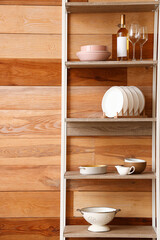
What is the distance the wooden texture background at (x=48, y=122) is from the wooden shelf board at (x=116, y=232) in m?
0.11

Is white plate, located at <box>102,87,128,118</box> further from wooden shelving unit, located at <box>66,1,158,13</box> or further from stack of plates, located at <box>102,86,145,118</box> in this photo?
wooden shelving unit, located at <box>66,1,158,13</box>

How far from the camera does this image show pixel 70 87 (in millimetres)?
2459

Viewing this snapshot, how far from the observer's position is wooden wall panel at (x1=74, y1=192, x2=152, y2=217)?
2.43 meters

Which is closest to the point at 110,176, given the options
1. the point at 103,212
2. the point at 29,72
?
the point at 103,212

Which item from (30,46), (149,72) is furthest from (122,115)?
(30,46)

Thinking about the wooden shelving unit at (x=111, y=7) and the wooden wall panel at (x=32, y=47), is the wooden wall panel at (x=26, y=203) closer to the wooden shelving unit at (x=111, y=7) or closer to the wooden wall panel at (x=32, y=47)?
the wooden wall panel at (x=32, y=47)

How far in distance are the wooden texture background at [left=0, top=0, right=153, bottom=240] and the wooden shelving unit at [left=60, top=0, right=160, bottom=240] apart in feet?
0.16

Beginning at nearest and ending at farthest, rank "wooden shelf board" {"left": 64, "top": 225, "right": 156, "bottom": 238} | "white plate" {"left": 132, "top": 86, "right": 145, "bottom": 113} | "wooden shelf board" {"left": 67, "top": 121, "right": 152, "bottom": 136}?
"wooden shelf board" {"left": 64, "top": 225, "right": 156, "bottom": 238}
"white plate" {"left": 132, "top": 86, "right": 145, "bottom": 113}
"wooden shelf board" {"left": 67, "top": 121, "right": 152, "bottom": 136}

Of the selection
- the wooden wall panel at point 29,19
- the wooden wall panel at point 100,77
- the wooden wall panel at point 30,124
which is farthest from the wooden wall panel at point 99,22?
the wooden wall panel at point 30,124

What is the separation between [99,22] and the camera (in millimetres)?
2453

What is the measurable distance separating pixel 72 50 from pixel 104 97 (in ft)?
1.25

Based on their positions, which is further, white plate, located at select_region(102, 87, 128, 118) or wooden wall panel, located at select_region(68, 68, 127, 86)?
wooden wall panel, located at select_region(68, 68, 127, 86)

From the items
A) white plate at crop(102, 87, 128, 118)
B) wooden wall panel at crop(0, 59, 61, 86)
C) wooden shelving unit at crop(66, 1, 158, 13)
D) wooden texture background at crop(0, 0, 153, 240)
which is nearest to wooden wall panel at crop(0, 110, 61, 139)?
wooden texture background at crop(0, 0, 153, 240)

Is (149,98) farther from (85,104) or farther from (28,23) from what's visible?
(28,23)
